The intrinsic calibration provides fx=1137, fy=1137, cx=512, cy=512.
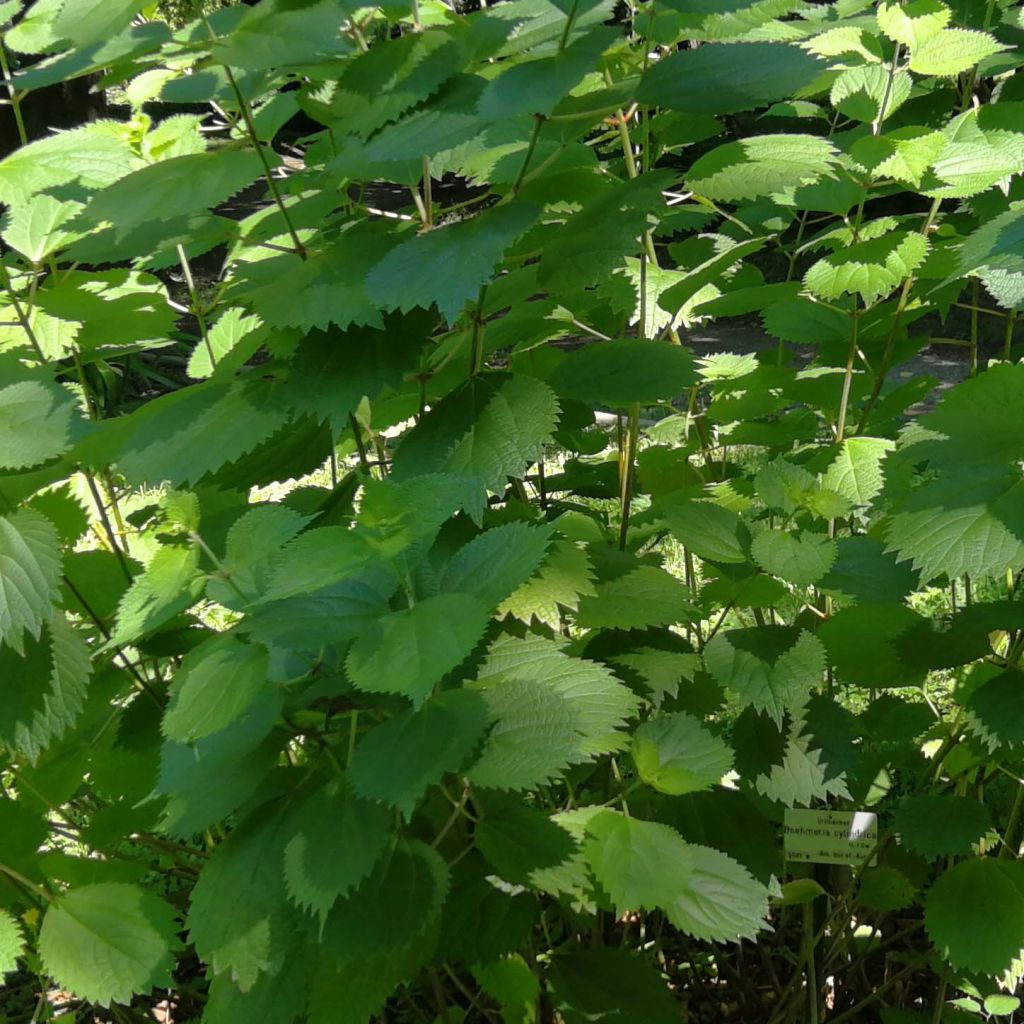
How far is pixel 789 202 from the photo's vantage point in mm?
1632

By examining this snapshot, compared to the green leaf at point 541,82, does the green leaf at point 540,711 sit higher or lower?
lower

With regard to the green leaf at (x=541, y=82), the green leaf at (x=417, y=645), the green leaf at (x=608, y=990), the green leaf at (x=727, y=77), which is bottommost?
the green leaf at (x=608, y=990)

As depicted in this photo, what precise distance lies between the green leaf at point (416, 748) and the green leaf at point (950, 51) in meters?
1.14

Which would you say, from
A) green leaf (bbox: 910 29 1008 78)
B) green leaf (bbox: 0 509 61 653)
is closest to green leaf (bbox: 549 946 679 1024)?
green leaf (bbox: 0 509 61 653)

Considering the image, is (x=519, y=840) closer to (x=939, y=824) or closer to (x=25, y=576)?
(x=25, y=576)

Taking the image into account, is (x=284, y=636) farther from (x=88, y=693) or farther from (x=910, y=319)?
(x=910, y=319)

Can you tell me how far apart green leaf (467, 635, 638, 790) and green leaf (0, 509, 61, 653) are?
431 mm

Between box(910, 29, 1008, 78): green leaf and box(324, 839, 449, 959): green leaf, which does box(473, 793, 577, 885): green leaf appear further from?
box(910, 29, 1008, 78): green leaf

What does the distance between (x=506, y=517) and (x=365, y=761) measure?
18.8 inches

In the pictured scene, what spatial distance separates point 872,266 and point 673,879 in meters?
0.90

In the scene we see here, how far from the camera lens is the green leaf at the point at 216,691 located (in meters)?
A: 0.89

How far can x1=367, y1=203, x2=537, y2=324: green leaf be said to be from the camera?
99 centimetres

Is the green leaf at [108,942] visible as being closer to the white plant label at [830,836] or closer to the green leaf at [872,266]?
the white plant label at [830,836]

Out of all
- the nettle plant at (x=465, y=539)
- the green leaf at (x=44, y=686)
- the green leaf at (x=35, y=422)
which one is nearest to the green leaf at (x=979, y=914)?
the nettle plant at (x=465, y=539)
